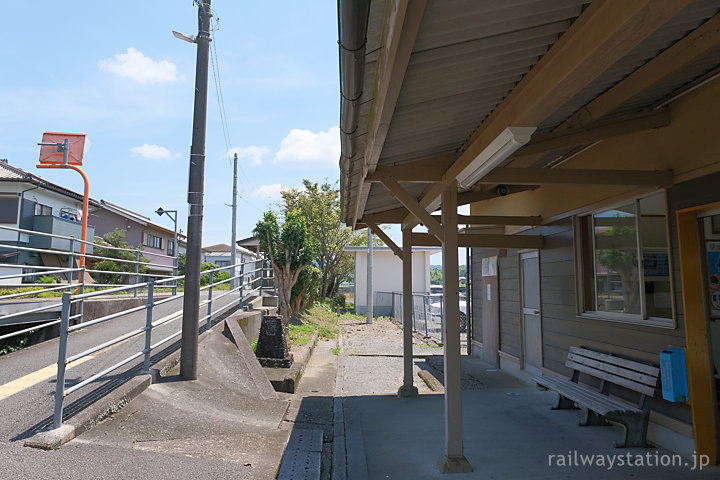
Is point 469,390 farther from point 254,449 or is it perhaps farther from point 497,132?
point 497,132

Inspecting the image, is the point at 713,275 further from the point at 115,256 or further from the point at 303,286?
the point at 115,256

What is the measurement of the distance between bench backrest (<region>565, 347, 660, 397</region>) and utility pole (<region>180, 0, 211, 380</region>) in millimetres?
4604

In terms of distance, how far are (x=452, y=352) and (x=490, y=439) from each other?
128cm

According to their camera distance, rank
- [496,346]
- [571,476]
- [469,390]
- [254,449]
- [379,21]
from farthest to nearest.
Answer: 1. [496,346]
2. [469,390]
3. [254,449]
4. [571,476]
5. [379,21]

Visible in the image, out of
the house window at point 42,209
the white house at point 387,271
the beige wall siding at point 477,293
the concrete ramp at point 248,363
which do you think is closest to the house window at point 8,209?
the house window at point 42,209

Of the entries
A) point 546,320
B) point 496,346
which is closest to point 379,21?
point 546,320

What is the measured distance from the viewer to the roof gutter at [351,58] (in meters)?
1.92

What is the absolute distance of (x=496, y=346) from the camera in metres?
8.75

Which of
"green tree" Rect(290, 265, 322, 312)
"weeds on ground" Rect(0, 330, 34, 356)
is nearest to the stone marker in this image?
"weeds on ground" Rect(0, 330, 34, 356)

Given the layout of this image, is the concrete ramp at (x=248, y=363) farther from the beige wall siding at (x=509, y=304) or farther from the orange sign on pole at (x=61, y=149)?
the orange sign on pole at (x=61, y=149)

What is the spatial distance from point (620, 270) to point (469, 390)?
280cm

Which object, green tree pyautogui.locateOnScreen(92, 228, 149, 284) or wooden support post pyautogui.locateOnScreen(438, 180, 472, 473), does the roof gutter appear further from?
green tree pyautogui.locateOnScreen(92, 228, 149, 284)

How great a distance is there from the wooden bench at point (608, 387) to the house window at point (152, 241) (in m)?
31.7

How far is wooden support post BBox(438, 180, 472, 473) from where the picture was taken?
12.4 ft
